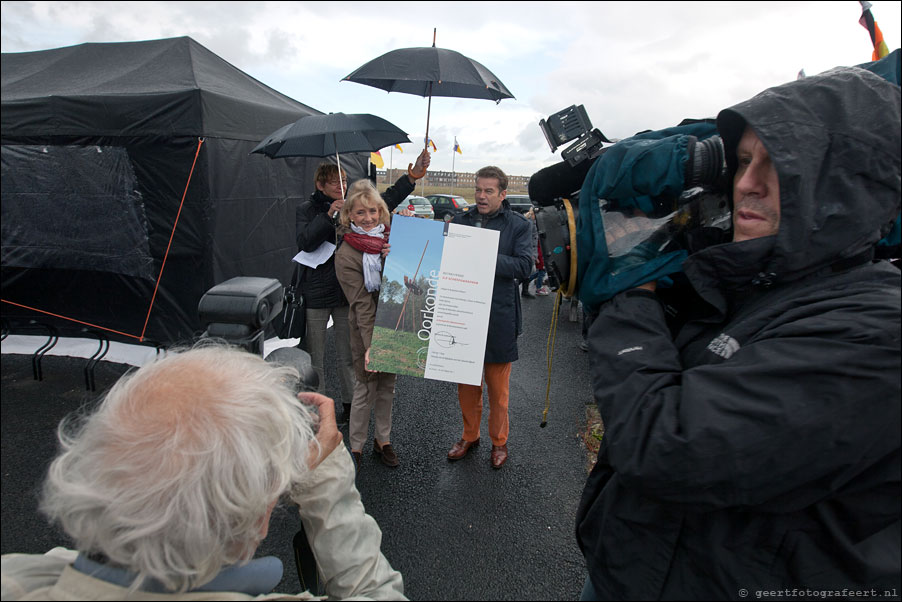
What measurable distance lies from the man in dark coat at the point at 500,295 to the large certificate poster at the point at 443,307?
10.1 inches

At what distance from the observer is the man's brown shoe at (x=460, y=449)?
131 inches

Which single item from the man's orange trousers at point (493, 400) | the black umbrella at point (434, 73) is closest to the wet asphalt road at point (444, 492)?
the man's orange trousers at point (493, 400)

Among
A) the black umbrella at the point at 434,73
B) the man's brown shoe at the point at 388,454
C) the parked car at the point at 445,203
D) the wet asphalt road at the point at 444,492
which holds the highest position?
the black umbrella at the point at 434,73

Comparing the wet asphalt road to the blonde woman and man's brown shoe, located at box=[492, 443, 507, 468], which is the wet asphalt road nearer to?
man's brown shoe, located at box=[492, 443, 507, 468]

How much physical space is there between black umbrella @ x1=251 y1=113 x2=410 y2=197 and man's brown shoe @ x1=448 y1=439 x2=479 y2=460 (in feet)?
7.52

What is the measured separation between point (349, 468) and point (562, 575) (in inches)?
74.5

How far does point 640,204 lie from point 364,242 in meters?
2.25

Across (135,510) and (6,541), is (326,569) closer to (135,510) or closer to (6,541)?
(135,510)

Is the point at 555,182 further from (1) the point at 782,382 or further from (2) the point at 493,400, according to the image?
(2) the point at 493,400

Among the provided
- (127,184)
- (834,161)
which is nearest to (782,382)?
(834,161)

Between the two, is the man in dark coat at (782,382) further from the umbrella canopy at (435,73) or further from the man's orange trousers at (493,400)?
the umbrella canopy at (435,73)

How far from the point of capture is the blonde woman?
302cm

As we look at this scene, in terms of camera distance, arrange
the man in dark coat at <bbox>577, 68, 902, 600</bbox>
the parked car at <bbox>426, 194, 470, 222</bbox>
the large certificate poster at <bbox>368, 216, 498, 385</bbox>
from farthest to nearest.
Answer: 1. the parked car at <bbox>426, 194, 470, 222</bbox>
2. the large certificate poster at <bbox>368, 216, 498, 385</bbox>
3. the man in dark coat at <bbox>577, 68, 902, 600</bbox>

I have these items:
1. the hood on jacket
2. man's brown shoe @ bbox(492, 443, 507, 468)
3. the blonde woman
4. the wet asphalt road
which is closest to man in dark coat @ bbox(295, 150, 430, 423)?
the blonde woman
